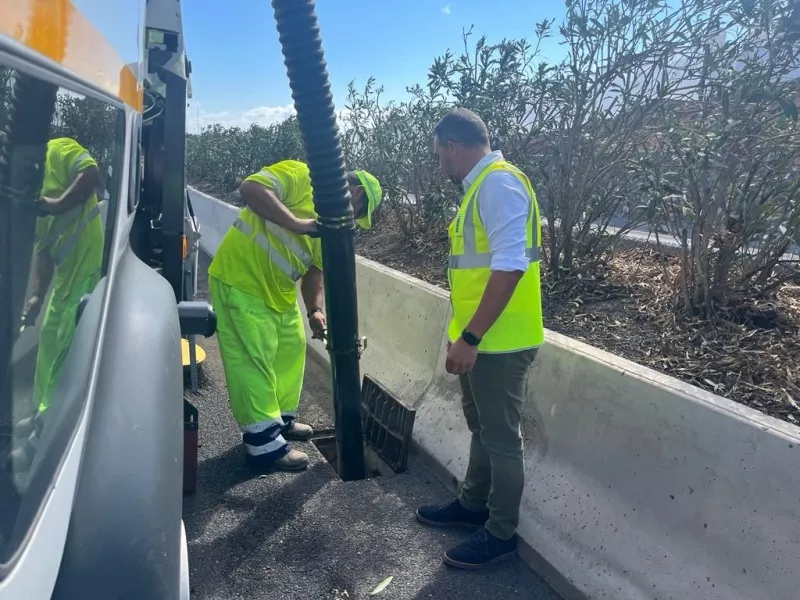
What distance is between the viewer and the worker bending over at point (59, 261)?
53.0 inches

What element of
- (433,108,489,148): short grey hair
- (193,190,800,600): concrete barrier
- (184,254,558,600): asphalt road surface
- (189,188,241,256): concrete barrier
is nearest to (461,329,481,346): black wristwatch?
(193,190,800,600): concrete barrier

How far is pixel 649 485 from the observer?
2.80 metres

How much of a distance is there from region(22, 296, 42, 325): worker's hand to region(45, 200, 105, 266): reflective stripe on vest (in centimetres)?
13

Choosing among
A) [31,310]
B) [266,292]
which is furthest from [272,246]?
[31,310]

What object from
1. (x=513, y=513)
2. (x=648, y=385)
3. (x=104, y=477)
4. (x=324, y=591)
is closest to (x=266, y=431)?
(x=324, y=591)

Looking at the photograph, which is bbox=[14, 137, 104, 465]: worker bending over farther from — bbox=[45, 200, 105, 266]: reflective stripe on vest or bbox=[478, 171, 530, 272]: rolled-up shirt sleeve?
bbox=[478, 171, 530, 272]: rolled-up shirt sleeve

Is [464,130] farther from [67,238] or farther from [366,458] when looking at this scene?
[366,458]

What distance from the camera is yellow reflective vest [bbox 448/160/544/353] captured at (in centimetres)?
308

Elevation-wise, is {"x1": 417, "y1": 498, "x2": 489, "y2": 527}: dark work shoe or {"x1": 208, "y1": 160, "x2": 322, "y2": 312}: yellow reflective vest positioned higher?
{"x1": 208, "y1": 160, "x2": 322, "y2": 312}: yellow reflective vest

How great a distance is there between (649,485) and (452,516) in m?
1.06

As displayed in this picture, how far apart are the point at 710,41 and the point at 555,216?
1665mm

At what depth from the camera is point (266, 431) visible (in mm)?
4020

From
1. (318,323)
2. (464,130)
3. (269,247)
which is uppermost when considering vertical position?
(464,130)

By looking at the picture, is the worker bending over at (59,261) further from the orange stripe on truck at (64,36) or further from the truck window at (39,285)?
the orange stripe on truck at (64,36)
